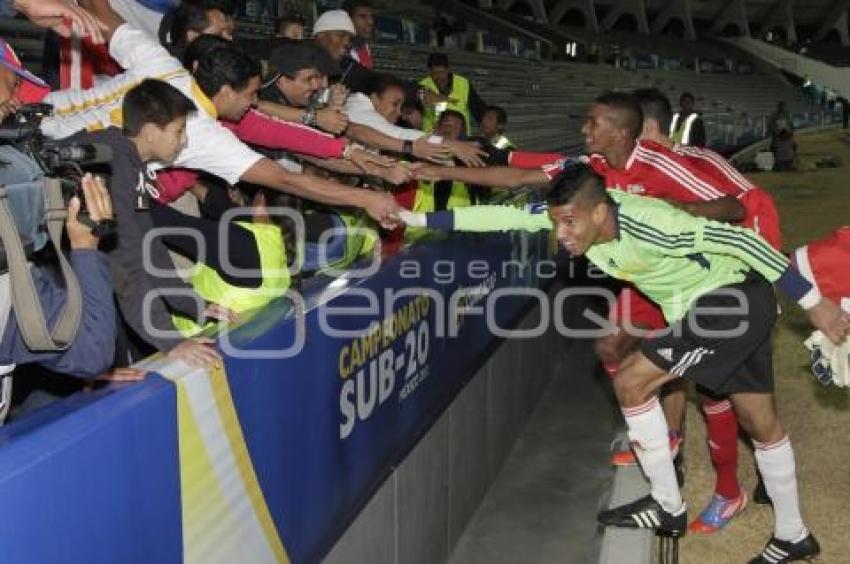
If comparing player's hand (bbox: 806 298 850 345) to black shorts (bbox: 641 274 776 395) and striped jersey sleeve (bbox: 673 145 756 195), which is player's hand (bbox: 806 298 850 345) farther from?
striped jersey sleeve (bbox: 673 145 756 195)

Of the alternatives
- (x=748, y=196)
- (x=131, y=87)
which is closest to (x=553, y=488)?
(x=748, y=196)

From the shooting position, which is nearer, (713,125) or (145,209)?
(145,209)

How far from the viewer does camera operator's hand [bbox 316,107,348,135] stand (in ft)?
13.5

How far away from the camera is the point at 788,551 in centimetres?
351

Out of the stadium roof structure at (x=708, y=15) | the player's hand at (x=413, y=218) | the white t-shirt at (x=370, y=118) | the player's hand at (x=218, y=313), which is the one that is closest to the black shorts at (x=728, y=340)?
the player's hand at (x=413, y=218)

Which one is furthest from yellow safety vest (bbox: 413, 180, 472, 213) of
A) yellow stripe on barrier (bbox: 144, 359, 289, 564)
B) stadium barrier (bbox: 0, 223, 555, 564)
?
yellow stripe on barrier (bbox: 144, 359, 289, 564)

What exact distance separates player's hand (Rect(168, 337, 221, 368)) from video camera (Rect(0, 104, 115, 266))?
443mm

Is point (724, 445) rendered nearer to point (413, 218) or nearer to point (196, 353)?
point (413, 218)

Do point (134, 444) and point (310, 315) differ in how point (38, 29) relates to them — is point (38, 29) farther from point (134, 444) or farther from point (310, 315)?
point (134, 444)

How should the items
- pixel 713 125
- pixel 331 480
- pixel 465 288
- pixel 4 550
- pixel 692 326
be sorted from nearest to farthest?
pixel 4 550
pixel 331 480
pixel 692 326
pixel 465 288
pixel 713 125

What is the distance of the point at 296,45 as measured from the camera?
3.97 meters

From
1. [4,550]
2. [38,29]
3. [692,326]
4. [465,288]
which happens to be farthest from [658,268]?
[38,29]

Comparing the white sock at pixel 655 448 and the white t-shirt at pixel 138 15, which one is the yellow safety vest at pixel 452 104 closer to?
the white t-shirt at pixel 138 15

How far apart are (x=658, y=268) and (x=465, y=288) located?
71.8 inches
